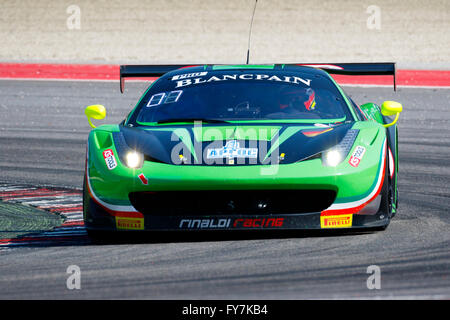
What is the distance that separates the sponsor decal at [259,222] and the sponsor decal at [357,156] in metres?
0.55

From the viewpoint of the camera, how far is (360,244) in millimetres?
5672

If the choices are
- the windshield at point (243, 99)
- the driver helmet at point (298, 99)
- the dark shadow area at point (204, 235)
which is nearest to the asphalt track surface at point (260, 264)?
the dark shadow area at point (204, 235)

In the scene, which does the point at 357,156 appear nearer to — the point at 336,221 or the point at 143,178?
the point at 336,221

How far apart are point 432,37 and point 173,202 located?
2162cm

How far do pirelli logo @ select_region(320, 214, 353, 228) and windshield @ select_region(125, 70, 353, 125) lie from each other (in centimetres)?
96

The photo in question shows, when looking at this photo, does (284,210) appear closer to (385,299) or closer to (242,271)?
(242,271)

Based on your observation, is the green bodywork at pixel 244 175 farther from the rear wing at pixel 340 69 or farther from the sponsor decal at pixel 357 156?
the rear wing at pixel 340 69

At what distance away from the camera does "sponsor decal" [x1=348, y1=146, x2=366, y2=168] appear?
5790mm

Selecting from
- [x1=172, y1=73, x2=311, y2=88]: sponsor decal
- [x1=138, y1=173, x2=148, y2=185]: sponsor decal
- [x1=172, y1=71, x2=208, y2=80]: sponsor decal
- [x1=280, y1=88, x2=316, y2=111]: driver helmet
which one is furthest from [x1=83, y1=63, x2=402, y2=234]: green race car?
[x1=172, y1=71, x2=208, y2=80]: sponsor decal

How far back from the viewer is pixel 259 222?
5691mm

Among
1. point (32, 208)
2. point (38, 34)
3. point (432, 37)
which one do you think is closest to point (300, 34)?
point (432, 37)

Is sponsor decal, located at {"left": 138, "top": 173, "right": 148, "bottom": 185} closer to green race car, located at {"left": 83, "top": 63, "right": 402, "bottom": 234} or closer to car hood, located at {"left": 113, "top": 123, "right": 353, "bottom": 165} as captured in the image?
green race car, located at {"left": 83, "top": 63, "right": 402, "bottom": 234}

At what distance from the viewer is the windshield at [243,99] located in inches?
262

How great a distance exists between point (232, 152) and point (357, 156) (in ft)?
2.48
